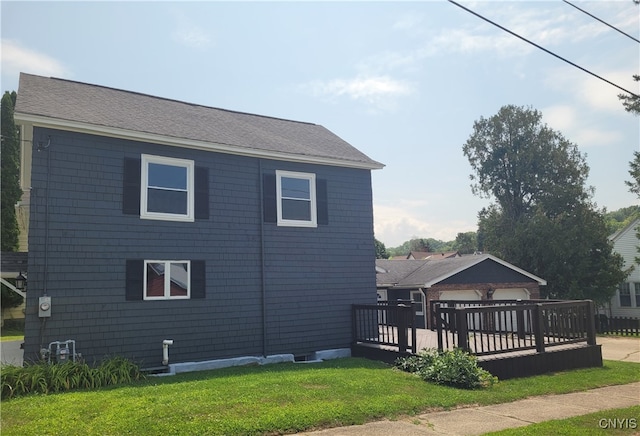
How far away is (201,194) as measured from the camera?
10984mm

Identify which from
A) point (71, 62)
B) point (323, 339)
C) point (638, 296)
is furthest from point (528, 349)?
point (638, 296)

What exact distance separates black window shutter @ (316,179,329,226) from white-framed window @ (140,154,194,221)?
318 centimetres

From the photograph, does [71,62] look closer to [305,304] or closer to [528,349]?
[305,304]

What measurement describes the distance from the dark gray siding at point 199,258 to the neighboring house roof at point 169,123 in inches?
10.6

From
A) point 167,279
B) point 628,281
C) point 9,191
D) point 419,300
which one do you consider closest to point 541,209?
point 628,281

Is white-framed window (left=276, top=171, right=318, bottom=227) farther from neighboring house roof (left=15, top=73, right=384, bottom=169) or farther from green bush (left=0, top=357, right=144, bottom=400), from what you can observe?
green bush (left=0, top=357, right=144, bottom=400)

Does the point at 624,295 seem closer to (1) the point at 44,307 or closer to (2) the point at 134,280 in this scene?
(2) the point at 134,280

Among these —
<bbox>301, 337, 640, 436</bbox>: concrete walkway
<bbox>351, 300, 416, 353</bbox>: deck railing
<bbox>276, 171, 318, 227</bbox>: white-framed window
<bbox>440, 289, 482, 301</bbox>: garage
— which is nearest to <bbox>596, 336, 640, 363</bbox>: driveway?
<bbox>440, 289, 482, 301</bbox>: garage

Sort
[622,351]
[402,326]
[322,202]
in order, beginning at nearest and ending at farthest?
[402,326], [322,202], [622,351]

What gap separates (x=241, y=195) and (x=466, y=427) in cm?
712

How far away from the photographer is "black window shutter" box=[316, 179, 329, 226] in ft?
41.0

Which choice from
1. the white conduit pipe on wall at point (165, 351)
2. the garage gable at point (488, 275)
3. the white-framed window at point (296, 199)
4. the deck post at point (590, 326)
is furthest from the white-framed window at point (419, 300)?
the white conduit pipe on wall at point (165, 351)

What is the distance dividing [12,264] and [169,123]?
4342 millimetres

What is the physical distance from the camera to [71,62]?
430 inches
